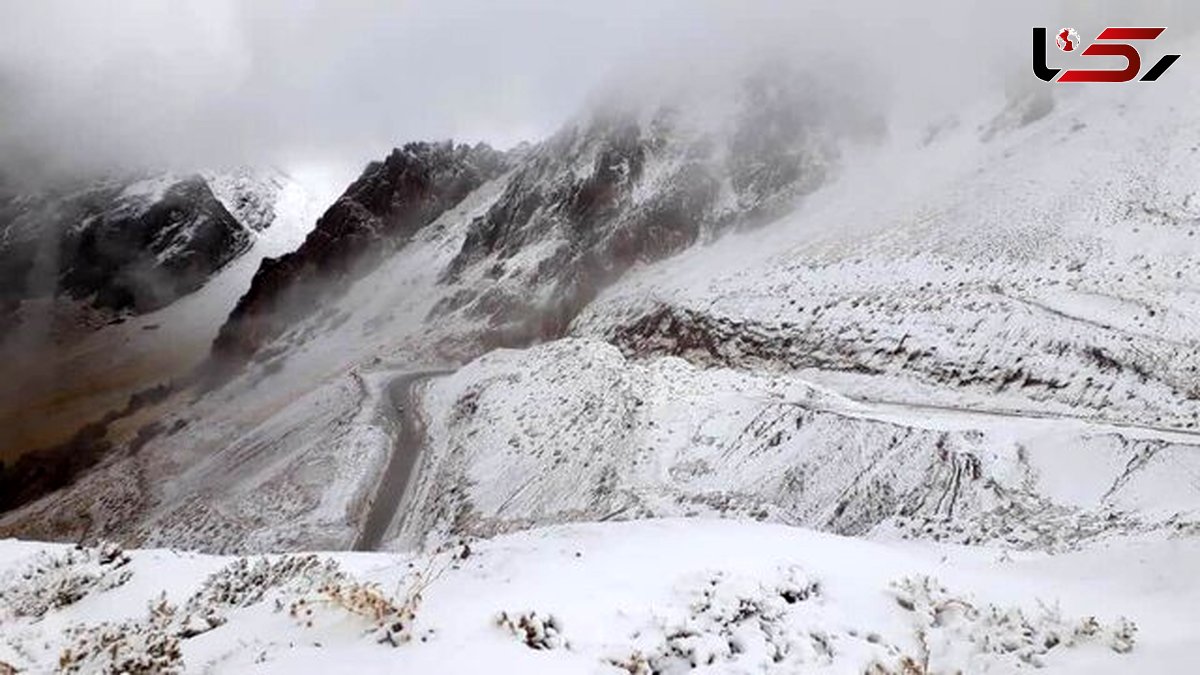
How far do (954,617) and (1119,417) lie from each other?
24.6 metres

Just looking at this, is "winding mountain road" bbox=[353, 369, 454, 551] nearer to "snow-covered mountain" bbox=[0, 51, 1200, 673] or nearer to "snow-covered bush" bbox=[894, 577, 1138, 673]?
"snow-covered mountain" bbox=[0, 51, 1200, 673]

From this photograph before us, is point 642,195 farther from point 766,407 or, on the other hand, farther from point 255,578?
point 255,578

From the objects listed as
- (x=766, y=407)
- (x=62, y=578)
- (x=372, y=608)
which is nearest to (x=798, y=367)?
(x=766, y=407)

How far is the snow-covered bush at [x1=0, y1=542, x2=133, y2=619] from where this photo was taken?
46.2 feet

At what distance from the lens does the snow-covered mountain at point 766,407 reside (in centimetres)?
1000

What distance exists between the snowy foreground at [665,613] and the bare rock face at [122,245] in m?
166

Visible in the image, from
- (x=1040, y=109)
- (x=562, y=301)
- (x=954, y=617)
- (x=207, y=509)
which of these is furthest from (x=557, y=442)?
(x=1040, y=109)

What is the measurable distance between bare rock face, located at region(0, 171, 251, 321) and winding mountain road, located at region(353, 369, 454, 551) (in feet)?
382

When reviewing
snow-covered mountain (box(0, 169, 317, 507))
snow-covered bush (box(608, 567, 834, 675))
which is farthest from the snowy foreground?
snow-covered mountain (box(0, 169, 317, 507))

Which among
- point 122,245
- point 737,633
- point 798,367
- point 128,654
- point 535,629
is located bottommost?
point 798,367

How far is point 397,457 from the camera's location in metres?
48.7

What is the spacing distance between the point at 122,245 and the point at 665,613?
606ft

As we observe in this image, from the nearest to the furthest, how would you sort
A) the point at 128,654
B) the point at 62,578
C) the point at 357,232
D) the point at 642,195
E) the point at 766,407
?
the point at 128,654, the point at 62,578, the point at 766,407, the point at 642,195, the point at 357,232

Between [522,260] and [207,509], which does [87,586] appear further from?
[522,260]
